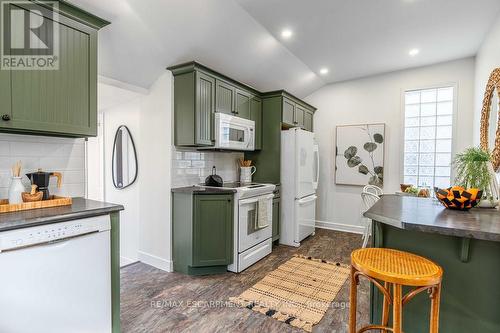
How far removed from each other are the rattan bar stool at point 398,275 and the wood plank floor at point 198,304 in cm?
80

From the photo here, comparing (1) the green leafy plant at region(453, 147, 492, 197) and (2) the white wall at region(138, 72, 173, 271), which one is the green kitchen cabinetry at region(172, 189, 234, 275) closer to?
(2) the white wall at region(138, 72, 173, 271)

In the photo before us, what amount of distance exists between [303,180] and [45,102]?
3.29 meters

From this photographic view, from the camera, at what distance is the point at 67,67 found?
1.84m

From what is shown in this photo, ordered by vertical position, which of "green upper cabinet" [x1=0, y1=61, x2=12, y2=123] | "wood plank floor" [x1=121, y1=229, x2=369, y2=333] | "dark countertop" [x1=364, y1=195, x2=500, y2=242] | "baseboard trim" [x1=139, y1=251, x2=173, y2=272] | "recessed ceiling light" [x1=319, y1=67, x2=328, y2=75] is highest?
A: "recessed ceiling light" [x1=319, y1=67, x2=328, y2=75]

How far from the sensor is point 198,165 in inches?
135

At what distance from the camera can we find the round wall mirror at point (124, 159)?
3448 millimetres

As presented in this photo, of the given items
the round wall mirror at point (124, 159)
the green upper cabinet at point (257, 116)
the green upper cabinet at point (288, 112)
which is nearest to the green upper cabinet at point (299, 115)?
the green upper cabinet at point (288, 112)

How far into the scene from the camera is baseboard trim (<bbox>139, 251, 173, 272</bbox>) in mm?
3008

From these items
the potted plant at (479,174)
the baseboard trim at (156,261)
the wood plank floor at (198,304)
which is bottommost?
the wood plank floor at (198,304)

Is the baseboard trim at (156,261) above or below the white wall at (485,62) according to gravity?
below

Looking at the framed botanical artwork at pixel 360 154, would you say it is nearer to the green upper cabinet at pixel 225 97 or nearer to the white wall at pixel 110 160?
the green upper cabinet at pixel 225 97

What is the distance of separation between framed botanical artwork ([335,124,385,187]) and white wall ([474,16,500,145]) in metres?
1.23

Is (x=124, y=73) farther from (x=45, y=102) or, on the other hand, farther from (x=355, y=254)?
(x=355, y=254)

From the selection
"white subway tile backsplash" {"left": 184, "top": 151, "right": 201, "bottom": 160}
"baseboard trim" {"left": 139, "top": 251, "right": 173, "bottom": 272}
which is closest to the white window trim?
"white subway tile backsplash" {"left": 184, "top": 151, "right": 201, "bottom": 160}
